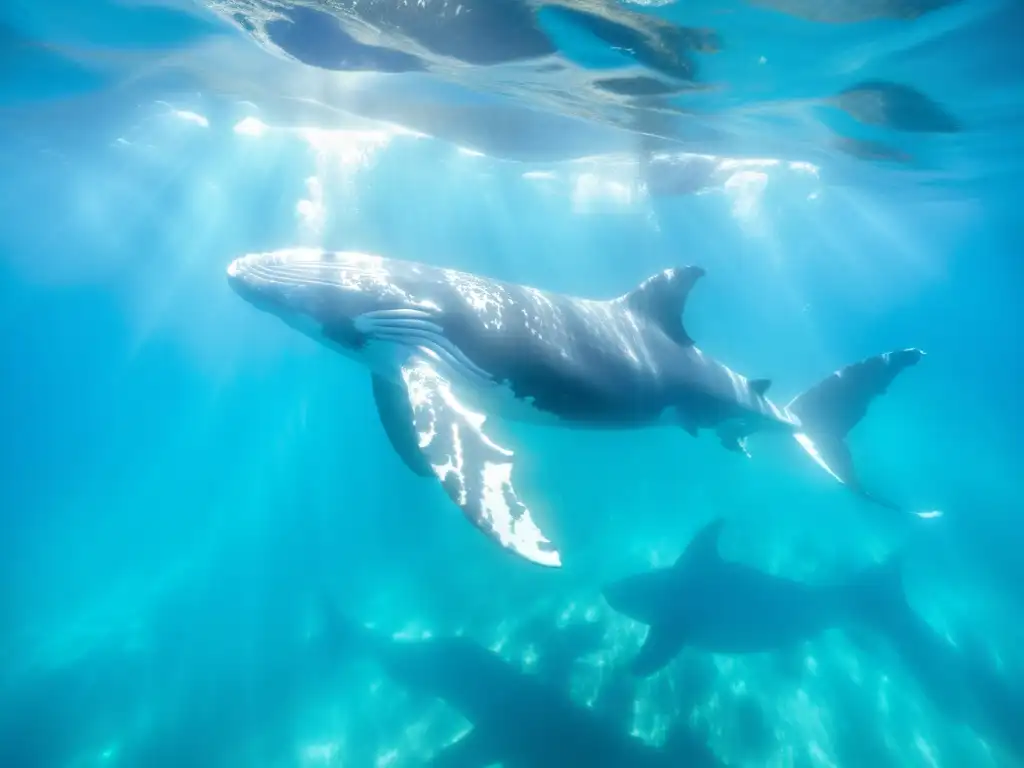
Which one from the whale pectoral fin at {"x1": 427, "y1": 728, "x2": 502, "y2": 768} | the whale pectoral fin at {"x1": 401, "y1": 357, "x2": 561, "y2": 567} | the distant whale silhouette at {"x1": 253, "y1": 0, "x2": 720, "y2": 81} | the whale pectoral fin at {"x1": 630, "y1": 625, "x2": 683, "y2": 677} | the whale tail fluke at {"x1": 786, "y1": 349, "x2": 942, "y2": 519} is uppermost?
the distant whale silhouette at {"x1": 253, "y1": 0, "x2": 720, "y2": 81}

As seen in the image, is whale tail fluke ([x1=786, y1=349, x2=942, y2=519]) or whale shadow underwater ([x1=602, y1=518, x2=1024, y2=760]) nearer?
whale shadow underwater ([x1=602, y1=518, x2=1024, y2=760])

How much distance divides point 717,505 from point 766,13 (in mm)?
13867

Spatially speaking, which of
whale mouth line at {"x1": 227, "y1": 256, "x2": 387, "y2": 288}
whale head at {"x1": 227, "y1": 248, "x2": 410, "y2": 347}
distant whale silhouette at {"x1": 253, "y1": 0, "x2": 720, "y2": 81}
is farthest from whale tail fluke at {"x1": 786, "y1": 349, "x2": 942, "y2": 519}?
whale mouth line at {"x1": 227, "y1": 256, "x2": 387, "y2": 288}

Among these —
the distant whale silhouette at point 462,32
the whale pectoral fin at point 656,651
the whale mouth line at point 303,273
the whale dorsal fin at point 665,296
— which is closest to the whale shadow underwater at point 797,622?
the whale pectoral fin at point 656,651

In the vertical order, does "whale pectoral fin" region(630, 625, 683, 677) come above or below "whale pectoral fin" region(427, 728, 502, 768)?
above

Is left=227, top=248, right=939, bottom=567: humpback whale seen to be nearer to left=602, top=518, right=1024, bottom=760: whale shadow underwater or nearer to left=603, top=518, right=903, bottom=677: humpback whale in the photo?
left=603, top=518, right=903, bottom=677: humpback whale

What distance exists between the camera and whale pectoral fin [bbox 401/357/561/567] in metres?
5.74

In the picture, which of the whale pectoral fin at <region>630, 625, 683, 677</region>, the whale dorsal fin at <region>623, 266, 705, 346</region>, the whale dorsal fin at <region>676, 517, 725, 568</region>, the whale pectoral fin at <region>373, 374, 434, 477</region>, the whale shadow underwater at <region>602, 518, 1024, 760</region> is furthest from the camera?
the whale dorsal fin at <region>676, 517, 725, 568</region>

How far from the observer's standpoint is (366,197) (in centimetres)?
4250

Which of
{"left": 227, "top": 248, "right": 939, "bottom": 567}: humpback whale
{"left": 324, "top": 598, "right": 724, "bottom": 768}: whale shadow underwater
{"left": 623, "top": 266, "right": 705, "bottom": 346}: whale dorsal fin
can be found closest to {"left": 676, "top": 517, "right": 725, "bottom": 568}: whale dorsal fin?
{"left": 324, "top": 598, "right": 724, "bottom": 768}: whale shadow underwater

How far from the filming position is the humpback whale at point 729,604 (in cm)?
1231

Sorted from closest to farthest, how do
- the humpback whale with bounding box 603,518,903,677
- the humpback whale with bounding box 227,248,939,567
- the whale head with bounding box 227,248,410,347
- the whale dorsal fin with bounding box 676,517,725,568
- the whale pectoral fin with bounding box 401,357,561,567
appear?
the whale pectoral fin with bounding box 401,357,561,567
the humpback whale with bounding box 227,248,939,567
the whale head with bounding box 227,248,410,347
the humpback whale with bounding box 603,518,903,677
the whale dorsal fin with bounding box 676,517,725,568

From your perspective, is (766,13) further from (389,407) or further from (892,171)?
(892,171)

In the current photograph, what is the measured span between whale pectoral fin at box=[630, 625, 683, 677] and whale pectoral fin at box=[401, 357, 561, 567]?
684cm
